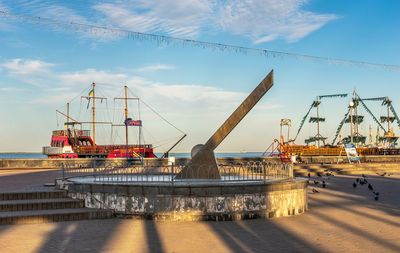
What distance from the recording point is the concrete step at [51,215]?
12.0m

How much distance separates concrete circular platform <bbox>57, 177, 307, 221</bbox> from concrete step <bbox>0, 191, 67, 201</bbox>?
169cm

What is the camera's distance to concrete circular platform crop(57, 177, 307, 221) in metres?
12.5

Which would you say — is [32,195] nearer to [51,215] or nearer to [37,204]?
[37,204]

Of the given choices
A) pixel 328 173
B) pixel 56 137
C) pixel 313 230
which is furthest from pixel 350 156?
pixel 56 137

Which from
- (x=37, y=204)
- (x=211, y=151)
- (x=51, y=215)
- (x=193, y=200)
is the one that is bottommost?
(x=51, y=215)

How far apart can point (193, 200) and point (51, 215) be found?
159 inches

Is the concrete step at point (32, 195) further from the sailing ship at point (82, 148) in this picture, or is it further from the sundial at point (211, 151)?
the sailing ship at point (82, 148)

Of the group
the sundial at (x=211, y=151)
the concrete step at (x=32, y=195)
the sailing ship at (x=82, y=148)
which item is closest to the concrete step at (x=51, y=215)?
the concrete step at (x=32, y=195)

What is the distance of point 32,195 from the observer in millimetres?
14180

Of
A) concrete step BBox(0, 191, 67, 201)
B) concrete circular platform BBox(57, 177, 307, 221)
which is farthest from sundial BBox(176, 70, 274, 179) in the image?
concrete step BBox(0, 191, 67, 201)

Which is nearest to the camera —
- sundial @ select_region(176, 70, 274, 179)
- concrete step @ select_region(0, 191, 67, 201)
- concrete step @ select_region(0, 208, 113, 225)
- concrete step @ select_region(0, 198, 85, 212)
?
concrete step @ select_region(0, 208, 113, 225)

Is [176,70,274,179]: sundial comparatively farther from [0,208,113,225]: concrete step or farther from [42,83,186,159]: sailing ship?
[42,83,186,159]: sailing ship

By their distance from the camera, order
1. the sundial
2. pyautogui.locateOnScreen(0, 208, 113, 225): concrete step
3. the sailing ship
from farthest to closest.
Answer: the sailing ship → the sundial → pyautogui.locateOnScreen(0, 208, 113, 225): concrete step

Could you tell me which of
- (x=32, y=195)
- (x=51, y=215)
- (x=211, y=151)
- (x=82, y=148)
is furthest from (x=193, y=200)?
(x=82, y=148)
